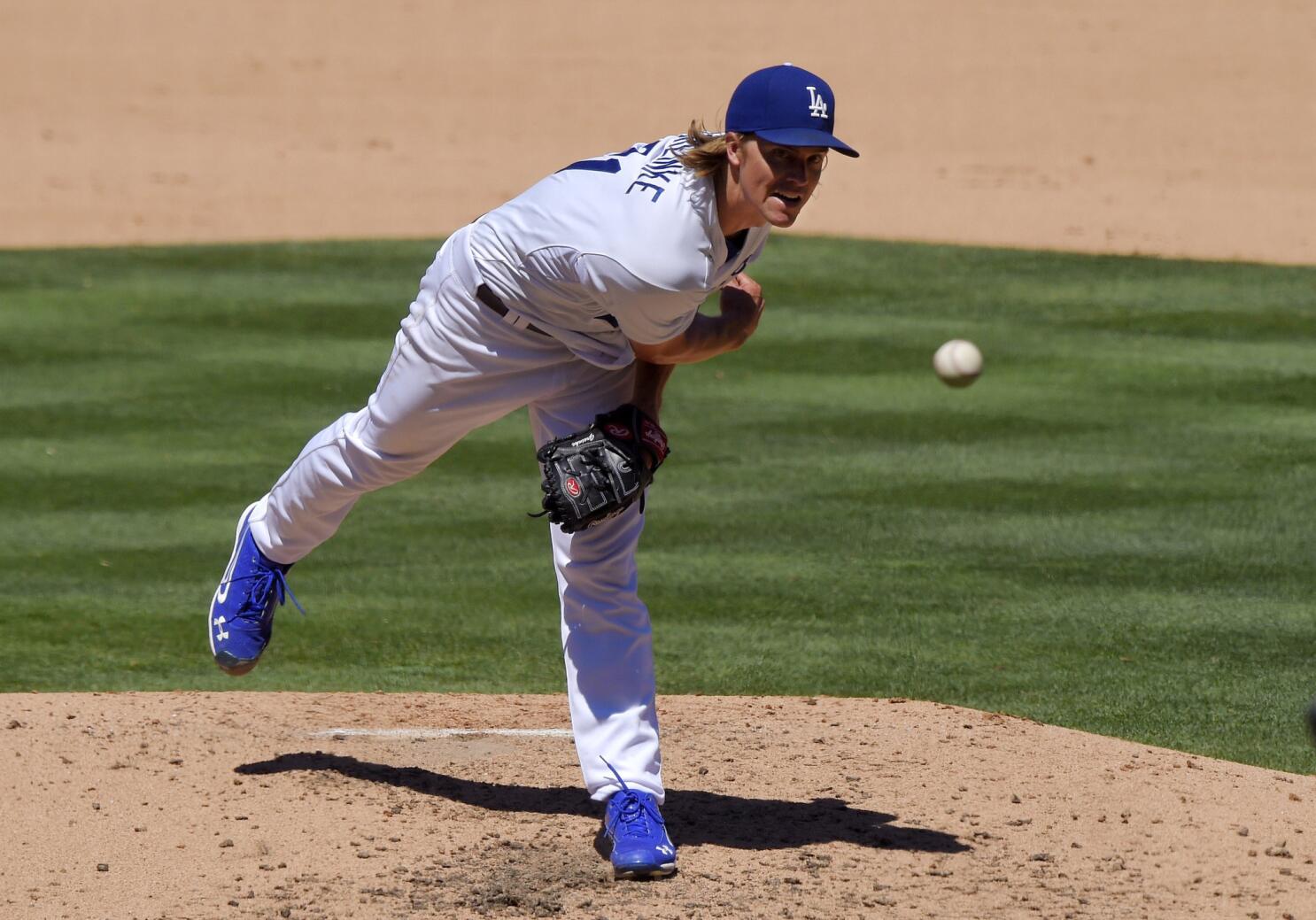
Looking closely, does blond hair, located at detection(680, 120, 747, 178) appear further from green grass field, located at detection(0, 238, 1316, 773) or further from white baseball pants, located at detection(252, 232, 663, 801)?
green grass field, located at detection(0, 238, 1316, 773)

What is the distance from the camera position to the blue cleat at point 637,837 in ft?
14.5

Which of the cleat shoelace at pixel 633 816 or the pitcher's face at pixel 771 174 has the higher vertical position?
the pitcher's face at pixel 771 174

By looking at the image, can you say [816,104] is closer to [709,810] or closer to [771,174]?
[771,174]

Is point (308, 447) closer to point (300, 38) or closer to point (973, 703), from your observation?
point (973, 703)

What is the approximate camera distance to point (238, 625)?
5094 mm

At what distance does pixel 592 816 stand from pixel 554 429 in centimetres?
104

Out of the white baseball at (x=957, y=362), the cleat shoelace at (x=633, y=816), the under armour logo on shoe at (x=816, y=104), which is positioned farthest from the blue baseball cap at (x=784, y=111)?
the white baseball at (x=957, y=362)

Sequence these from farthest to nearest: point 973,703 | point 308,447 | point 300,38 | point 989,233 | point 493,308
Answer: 1. point 300,38
2. point 989,233
3. point 973,703
4. point 308,447
5. point 493,308

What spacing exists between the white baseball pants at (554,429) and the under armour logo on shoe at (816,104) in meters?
0.82

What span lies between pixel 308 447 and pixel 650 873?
56.8 inches

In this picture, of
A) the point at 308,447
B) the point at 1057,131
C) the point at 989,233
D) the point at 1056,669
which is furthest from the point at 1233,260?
the point at 308,447

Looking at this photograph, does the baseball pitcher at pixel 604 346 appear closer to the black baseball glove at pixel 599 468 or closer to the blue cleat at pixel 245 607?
the black baseball glove at pixel 599 468

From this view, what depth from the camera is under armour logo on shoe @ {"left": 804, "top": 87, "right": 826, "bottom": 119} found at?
13.8 ft

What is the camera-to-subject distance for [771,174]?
4199mm
